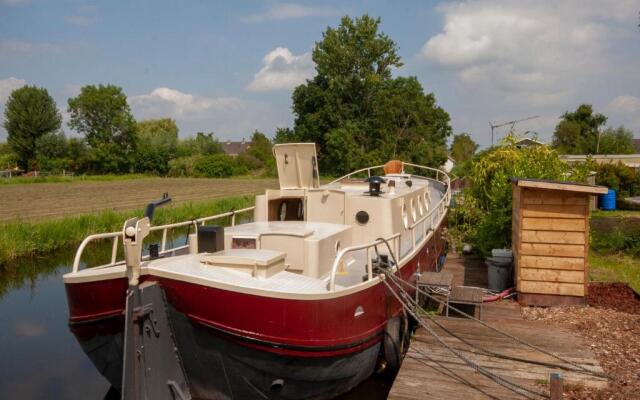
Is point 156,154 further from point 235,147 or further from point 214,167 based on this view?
point 235,147

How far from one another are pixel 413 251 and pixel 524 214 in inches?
80.2

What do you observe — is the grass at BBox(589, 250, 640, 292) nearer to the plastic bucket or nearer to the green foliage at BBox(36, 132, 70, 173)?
the plastic bucket

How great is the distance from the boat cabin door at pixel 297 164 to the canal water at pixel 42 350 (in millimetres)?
3871

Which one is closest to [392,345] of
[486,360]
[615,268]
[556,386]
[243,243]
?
[486,360]

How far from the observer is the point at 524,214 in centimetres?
916

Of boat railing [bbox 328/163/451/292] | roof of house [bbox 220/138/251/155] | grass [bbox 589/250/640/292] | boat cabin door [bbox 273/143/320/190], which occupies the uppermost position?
roof of house [bbox 220/138/251/155]

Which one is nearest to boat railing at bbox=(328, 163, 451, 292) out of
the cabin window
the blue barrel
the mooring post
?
the cabin window

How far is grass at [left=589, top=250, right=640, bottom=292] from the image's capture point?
11148mm

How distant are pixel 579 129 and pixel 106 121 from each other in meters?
64.9

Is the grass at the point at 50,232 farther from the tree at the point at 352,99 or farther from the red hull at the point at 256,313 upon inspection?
the tree at the point at 352,99

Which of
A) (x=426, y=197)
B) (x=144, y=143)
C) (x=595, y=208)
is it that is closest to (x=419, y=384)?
(x=426, y=197)

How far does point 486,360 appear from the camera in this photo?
22.6 ft

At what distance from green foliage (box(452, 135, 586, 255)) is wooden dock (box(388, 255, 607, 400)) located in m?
4.07

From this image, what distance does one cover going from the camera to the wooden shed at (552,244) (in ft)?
29.0
